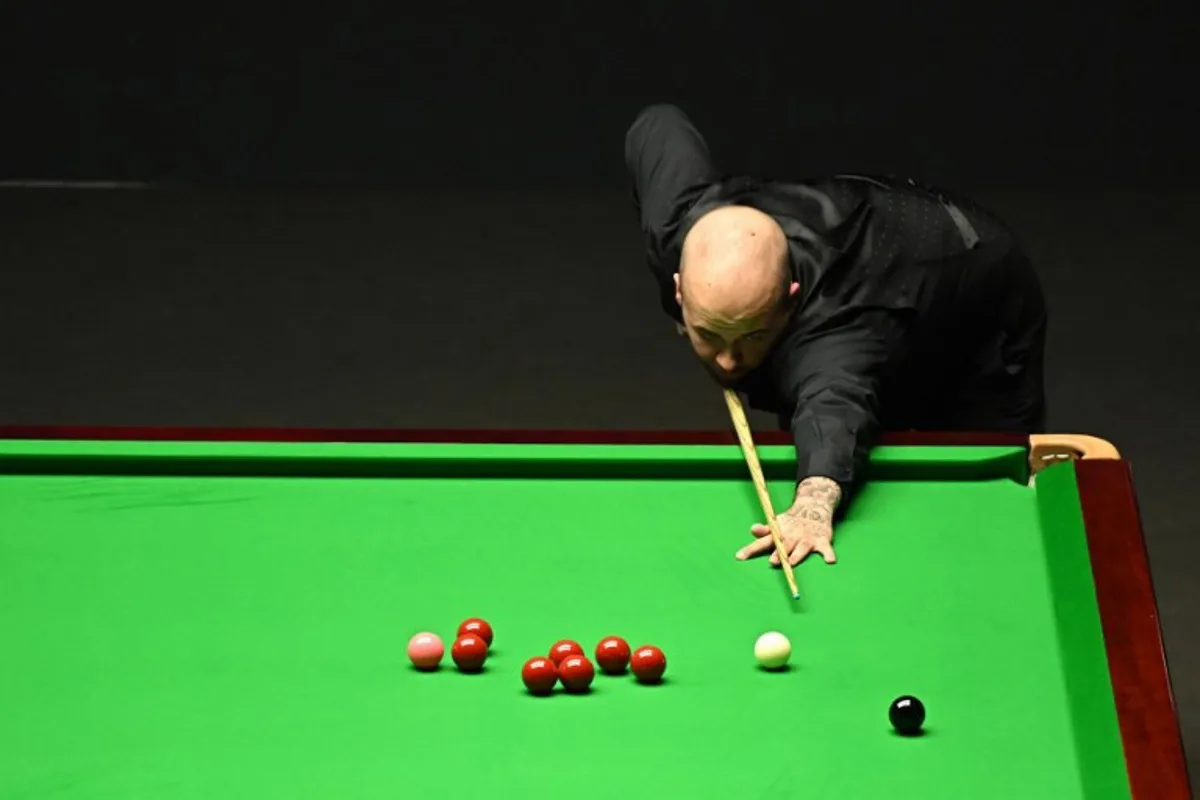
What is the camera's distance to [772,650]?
2.35 metres

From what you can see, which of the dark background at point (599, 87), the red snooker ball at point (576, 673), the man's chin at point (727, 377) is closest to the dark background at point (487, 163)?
the dark background at point (599, 87)

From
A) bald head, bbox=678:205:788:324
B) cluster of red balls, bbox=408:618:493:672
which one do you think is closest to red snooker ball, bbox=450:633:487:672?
cluster of red balls, bbox=408:618:493:672

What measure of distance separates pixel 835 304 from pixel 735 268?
0.24 m

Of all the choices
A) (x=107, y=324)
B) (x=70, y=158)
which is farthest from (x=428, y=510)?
(x=70, y=158)

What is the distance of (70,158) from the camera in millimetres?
6277

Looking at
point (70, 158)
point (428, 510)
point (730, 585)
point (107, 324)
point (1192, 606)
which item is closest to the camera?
point (730, 585)

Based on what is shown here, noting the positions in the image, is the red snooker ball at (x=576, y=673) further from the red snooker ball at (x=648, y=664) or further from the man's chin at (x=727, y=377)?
the man's chin at (x=727, y=377)

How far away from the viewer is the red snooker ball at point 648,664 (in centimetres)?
233

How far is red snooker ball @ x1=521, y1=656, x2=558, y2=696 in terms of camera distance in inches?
90.6

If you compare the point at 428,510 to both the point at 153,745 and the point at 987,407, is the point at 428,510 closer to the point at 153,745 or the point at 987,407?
the point at 153,745

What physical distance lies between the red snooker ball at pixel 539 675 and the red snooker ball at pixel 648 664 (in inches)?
3.9

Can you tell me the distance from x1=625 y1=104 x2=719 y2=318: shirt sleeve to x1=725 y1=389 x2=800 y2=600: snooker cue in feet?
1.46

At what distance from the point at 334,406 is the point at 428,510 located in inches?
97.3

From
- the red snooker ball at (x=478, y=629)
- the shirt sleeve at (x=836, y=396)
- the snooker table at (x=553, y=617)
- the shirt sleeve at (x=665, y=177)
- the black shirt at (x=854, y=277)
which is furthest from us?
A: the shirt sleeve at (x=665, y=177)
